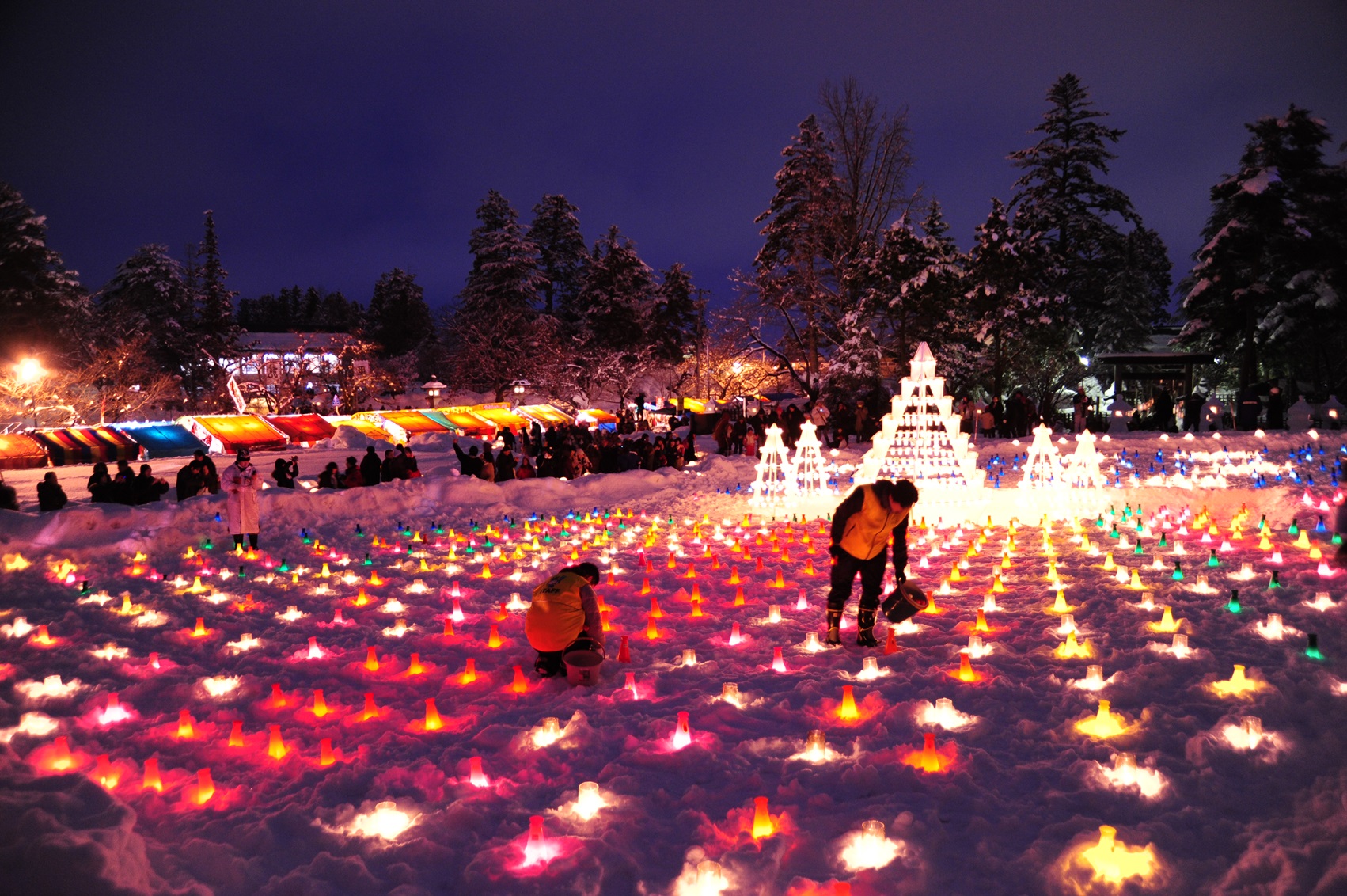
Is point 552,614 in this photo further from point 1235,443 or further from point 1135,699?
point 1235,443

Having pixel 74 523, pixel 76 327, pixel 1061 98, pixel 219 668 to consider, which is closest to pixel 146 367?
pixel 76 327

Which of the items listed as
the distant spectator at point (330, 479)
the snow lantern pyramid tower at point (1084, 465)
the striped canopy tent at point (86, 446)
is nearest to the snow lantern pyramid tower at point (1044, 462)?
the snow lantern pyramid tower at point (1084, 465)

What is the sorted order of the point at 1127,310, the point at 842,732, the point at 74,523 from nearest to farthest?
the point at 842,732 < the point at 74,523 < the point at 1127,310

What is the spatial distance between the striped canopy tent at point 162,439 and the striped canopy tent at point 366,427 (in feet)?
16.1

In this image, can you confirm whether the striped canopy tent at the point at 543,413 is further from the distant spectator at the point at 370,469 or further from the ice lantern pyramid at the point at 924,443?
the ice lantern pyramid at the point at 924,443

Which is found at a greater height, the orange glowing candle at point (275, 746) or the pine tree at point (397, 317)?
the pine tree at point (397, 317)

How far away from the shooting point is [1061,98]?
30.0 meters

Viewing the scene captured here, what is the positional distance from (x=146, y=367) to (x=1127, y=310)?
155ft

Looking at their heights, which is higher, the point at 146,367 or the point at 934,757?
the point at 146,367

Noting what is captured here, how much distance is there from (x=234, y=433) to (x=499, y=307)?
1916cm

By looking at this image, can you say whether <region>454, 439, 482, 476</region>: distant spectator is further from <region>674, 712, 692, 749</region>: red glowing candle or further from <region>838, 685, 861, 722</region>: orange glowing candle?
<region>838, 685, 861, 722</region>: orange glowing candle

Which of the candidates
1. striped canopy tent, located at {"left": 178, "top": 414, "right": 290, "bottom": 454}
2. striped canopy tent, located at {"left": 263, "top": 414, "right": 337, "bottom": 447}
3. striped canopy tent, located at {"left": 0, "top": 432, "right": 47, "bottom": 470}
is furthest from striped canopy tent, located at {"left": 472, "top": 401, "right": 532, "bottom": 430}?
striped canopy tent, located at {"left": 0, "top": 432, "right": 47, "bottom": 470}

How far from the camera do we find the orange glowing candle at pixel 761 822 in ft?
12.3

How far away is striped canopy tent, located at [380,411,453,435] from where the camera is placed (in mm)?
28953
